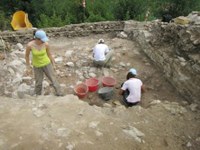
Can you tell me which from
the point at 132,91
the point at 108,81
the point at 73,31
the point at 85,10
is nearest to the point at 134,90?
the point at 132,91

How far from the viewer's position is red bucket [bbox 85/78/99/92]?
261 inches

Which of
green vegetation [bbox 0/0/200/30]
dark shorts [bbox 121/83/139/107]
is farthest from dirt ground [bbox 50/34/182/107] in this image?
green vegetation [bbox 0/0/200/30]

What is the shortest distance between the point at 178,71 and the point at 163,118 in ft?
4.23

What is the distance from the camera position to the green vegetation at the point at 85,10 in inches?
401

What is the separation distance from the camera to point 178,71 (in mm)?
6133

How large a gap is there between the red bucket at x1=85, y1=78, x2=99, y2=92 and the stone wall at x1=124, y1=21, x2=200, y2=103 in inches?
56.2

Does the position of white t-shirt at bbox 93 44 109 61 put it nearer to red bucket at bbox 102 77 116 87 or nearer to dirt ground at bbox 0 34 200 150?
red bucket at bbox 102 77 116 87

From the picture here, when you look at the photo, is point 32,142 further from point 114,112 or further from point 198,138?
point 198,138

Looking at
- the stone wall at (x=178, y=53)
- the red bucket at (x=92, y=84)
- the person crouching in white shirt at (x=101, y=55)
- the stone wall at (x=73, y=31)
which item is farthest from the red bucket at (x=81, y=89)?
the stone wall at (x=73, y=31)

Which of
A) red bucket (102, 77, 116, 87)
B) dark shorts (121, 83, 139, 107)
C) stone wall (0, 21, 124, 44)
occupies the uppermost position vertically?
stone wall (0, 21, 124, 44)

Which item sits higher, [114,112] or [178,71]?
[178,71]

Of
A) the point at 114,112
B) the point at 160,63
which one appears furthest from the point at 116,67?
the point at 114,112

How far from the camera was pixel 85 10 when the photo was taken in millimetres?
10625

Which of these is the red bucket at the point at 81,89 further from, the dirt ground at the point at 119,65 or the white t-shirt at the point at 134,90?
the white t-shirt at the point at 134,90
